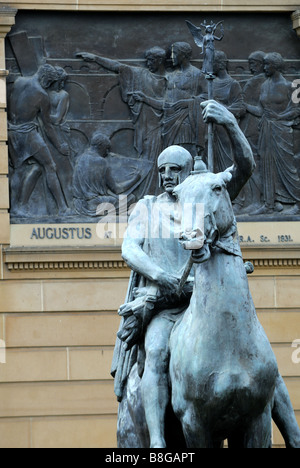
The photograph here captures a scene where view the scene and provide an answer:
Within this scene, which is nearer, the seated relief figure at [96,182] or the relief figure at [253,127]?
the seated relief figure at [96,182]

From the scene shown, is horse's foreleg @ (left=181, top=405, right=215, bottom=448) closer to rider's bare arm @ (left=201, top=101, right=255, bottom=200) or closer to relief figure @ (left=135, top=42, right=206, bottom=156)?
rider's bare arm @ (left=201, top=101, right=255, bottom=200)

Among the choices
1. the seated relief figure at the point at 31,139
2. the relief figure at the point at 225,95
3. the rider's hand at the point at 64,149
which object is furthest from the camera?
the relief figure at the point at 225,95

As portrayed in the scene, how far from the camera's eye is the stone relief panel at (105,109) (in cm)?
1873

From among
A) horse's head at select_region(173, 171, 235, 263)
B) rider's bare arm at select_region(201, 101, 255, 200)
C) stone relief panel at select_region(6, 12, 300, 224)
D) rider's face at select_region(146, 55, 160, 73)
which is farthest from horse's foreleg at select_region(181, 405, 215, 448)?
rider's face at select_region(146, 55, 160, 73)

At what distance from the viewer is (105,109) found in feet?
62.0

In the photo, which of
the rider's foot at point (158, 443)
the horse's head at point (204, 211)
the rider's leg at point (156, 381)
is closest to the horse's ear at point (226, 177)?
the horse's head at point (204, 211)

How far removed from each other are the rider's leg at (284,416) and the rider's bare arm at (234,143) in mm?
1388

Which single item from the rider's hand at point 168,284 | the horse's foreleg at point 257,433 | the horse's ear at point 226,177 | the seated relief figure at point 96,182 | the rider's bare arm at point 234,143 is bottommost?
the horse's foreleg at point 257,433

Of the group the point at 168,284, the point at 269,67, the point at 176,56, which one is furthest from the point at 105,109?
the point at 168,284

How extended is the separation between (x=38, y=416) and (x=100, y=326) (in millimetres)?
1300

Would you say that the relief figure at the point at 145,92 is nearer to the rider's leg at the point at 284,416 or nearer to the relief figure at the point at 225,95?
the relief figure at the point at 225,95

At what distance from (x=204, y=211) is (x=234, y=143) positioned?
1055 mm

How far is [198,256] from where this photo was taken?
973 cm

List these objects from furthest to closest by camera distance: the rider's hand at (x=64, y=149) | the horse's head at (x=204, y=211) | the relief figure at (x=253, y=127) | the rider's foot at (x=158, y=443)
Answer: the relief figure at (x=253, y=127)
the rider's hand at (x=64, y=149)
the rider's foot at (x=158, y=443)
the horse's head at (x=204, y=211)
